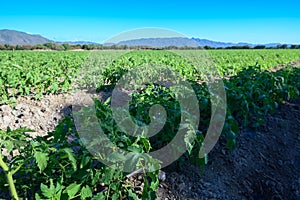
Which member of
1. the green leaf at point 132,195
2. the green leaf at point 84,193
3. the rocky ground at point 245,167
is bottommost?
the rocky ground at point 245,167

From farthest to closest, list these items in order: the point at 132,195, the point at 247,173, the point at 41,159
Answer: the point at 247,173
the point at 132,195
the point at 41,159

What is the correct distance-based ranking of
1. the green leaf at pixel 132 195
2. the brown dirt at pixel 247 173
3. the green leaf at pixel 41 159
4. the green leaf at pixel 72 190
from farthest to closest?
the brown dirt at pixel 247 173
the green leaf at pixel 132 195
the green leaf at pixel 72 190
the green leaf at pixel 41 159

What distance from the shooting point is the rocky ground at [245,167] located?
2.89m

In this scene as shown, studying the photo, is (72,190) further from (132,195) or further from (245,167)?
(245,167)

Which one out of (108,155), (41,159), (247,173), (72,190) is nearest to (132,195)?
(108,155)

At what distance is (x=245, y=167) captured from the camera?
341cm

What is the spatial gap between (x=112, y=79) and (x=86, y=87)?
72 centimetres

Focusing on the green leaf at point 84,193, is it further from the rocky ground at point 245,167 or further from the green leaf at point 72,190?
the rocky ground at point 245,167

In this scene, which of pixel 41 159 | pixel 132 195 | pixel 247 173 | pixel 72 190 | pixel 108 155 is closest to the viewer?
pixel 41 159

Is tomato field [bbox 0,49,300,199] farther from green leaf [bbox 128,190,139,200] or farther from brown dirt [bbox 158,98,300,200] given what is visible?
brown dirt [bbox 158,98,300,200]

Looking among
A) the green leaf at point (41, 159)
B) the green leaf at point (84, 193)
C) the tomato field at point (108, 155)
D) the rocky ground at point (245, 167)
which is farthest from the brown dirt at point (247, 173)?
the green leaf at point (41, 159)

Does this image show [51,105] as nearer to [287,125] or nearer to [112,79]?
[112,79]

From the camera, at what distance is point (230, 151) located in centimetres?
357

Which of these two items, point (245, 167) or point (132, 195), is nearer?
point (132, 195)
